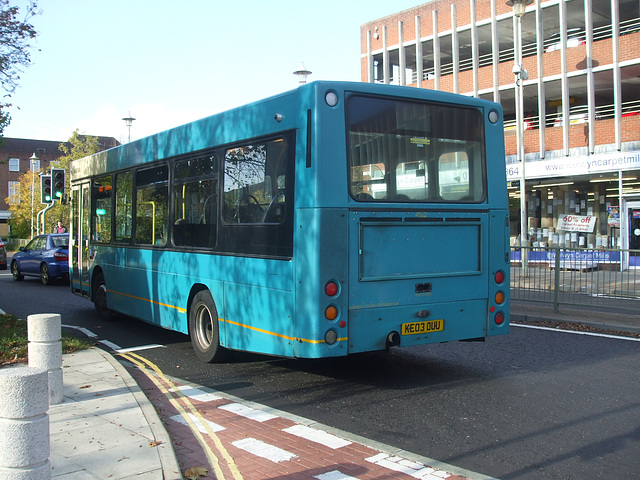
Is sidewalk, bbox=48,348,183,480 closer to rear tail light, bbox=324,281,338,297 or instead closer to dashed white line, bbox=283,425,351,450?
dashed white line, bbox=283,425,351,450

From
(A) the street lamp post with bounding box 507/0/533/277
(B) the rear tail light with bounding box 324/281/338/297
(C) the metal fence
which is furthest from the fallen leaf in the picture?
(A) the street lamp post with bounding box 507/0/533/277

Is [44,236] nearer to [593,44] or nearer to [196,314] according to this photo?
[196,314]

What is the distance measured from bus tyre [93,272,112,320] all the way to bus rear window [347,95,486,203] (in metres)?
7.33

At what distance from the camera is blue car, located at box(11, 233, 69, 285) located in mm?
20766

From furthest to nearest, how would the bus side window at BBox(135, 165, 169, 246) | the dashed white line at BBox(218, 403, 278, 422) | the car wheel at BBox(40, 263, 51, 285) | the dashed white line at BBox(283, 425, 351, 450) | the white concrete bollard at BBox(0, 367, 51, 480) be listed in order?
the car wheel at BBox(40, 263, 51, 285), the bus side window at BBox(135, 165, 169, 246), the dashed white line at BBox(218, 403, 278, 422), the dashed white line at BBox(283, 425, 351, 450), the white concrete bollard at BBox(0, 367, 51, 480)

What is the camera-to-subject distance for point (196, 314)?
28.0ft

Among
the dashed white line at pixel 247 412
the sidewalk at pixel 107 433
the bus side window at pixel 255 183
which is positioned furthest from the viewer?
the bus side window at pixel 255 183

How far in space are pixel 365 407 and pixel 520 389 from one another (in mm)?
1846

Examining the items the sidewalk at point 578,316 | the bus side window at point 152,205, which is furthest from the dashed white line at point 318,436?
the sidewalk at point 578,316

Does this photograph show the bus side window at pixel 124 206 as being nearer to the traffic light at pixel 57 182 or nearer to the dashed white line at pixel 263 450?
the dashed white line at pixel 263 450

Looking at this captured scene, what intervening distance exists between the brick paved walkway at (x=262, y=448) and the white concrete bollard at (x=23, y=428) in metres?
1.45

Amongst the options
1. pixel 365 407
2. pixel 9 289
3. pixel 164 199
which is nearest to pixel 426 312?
pixel 365 407

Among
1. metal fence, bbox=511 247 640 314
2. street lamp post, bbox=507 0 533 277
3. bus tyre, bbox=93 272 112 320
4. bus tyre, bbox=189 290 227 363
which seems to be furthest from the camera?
street lamp post, bbox=507 0 533 277

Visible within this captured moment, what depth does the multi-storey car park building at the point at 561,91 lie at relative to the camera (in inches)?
942
